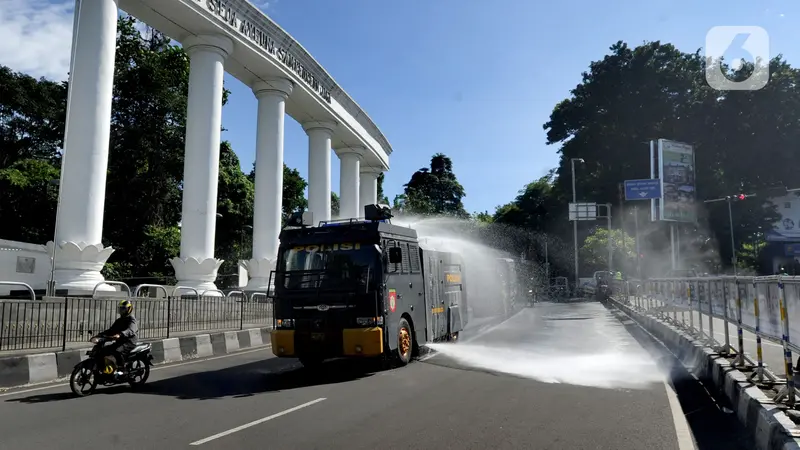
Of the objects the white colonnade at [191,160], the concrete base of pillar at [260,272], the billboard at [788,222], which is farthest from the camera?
the billboard at [788,222]

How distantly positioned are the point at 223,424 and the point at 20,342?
6283 mm

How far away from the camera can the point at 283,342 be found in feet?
33.8

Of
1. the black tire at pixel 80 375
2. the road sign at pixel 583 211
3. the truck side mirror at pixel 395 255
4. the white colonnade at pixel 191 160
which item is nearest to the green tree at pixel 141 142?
the white colonnade at pixel 191 160

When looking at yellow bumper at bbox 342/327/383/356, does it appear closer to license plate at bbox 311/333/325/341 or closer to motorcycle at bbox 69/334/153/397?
license plate at bbox 311/333/325/341

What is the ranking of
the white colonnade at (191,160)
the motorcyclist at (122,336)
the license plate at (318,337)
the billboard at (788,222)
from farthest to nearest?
the billboard at (788,222) → the white colonnade at (191,160) → the license plate at (318,337) → the motorcyclist at (122,336)

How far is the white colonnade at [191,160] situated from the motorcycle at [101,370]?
671 cm

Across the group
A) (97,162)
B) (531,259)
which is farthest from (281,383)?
(531,259)

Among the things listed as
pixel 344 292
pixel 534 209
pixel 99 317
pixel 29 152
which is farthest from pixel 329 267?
pixel 534 209

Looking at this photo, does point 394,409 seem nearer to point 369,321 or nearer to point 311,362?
point 369,321

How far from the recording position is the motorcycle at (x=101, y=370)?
350 inches

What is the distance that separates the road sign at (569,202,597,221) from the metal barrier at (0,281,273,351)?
1516 inches

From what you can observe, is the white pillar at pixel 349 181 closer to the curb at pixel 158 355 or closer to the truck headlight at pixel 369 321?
the curb at pixel 158 355

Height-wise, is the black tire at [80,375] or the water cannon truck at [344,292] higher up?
the water cannon truck at [344,292]

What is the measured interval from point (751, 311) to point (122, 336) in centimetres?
934
